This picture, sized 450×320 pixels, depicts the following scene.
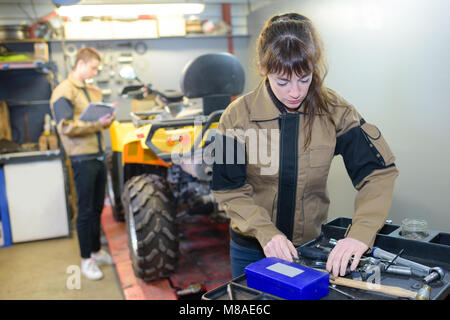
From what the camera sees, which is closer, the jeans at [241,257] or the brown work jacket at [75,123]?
the jeans at [241,257]

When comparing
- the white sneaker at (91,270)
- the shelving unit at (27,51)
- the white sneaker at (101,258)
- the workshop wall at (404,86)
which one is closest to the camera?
the workshop wall at (404,86)

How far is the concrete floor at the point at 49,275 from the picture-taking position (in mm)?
3375

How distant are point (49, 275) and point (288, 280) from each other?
11.0 feet


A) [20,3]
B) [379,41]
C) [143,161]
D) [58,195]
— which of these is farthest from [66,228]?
[379,41]

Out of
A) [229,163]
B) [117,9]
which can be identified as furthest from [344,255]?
[117,9]

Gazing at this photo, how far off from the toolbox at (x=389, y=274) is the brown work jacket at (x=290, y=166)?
0.37 feet

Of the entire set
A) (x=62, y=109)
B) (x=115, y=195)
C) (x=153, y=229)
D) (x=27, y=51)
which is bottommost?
(x=115, y=195)

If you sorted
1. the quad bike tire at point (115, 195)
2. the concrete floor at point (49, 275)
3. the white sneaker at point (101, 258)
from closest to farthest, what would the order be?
the concrete floor at point (49, 275) → the white sneaker at point (101, 258) → the quad bike tire at point (115, 195)

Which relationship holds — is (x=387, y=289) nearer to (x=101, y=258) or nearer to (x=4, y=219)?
(x=101, y=258)

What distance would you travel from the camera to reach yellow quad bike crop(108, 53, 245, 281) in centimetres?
271

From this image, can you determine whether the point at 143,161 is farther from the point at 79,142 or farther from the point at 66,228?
the point at 66,228

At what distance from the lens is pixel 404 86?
9.39ft

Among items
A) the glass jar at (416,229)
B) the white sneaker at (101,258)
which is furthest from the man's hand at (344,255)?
the white sneaker at (101,258)

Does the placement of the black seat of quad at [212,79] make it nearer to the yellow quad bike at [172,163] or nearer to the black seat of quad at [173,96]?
the yellow quad bike at [172,163]
